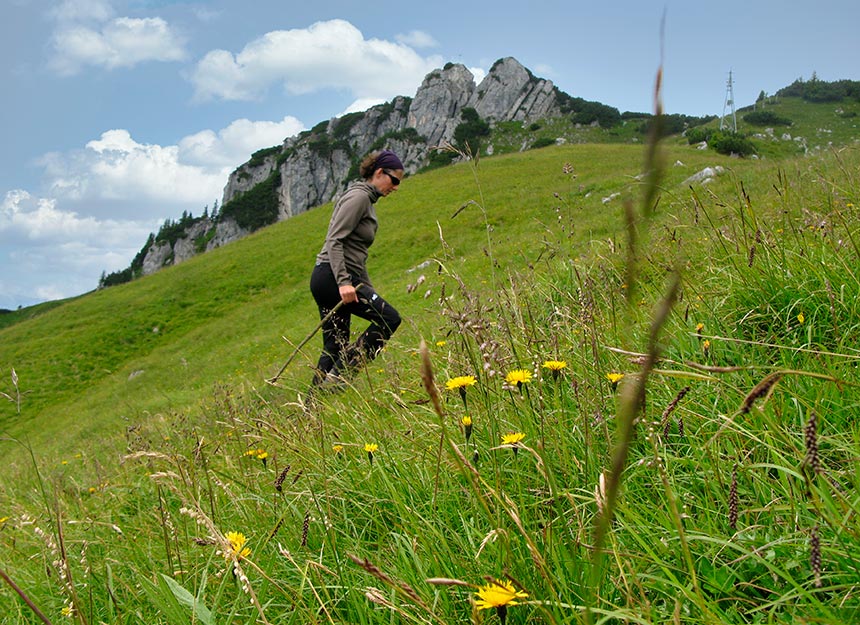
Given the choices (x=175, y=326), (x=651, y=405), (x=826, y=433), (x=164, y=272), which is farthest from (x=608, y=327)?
(x=164, y=272)

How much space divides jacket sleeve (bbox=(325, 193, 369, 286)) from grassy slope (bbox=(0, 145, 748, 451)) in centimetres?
503

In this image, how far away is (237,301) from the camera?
29625 millimetres

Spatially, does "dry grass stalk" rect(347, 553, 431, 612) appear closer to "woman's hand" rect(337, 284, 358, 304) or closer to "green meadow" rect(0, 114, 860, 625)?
"green meadow" rect(0, 114, 860, 625)

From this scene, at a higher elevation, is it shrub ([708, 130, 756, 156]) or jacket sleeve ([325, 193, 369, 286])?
shrub ([708, 130, 756, 156])

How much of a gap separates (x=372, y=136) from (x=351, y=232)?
396ft

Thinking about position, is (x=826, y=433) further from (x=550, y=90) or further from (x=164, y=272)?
(x=550, y=90)

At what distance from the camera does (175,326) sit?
28.6m

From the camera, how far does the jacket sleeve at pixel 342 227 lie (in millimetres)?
5848

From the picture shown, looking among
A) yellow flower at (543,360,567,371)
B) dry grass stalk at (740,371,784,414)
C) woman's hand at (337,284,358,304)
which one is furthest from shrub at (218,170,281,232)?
dry grass stalk at (740,371,784,414)

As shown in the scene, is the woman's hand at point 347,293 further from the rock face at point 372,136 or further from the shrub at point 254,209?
the shrub at point 254,209

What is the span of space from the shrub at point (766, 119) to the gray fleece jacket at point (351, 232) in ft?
254

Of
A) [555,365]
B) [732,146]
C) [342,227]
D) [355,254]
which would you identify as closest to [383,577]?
[555,365]

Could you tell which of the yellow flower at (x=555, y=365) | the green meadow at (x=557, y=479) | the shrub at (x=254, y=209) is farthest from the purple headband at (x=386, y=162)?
the shrub at (x=254, y=209)

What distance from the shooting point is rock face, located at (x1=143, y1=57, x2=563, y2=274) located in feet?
323
